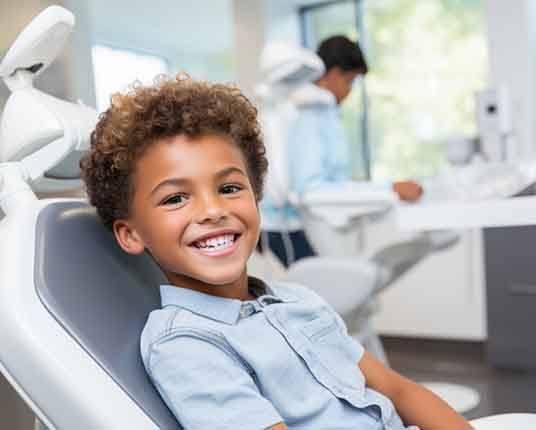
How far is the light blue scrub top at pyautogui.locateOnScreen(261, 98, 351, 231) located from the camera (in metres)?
2.30

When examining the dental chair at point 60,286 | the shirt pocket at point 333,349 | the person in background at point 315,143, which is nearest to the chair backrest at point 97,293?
the dental chair at point 60,286

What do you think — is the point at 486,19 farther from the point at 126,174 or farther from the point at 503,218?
the point at 126,174

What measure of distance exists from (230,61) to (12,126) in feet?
12.6

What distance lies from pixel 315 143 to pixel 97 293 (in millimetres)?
1589

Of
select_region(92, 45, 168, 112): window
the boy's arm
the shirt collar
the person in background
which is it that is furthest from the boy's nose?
the person in background

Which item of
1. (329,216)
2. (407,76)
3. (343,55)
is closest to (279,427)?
(329,216)

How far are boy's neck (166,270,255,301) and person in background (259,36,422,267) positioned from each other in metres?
1.36

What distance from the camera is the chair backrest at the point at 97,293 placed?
773mm

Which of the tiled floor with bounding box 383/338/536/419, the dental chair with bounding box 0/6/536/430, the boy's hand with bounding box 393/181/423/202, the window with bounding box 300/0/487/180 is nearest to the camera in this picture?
the dental chair with bounding box 0/6/536/430

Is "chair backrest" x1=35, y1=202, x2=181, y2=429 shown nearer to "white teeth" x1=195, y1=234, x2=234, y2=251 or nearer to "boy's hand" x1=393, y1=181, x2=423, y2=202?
"white teeth" x1=195, y1=234, x2=234, y2=251

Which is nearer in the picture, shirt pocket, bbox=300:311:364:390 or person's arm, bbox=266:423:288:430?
person's arm, bbox=266:423:288:430

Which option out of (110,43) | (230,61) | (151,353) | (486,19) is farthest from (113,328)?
(230,61)

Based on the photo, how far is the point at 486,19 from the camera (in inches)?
143

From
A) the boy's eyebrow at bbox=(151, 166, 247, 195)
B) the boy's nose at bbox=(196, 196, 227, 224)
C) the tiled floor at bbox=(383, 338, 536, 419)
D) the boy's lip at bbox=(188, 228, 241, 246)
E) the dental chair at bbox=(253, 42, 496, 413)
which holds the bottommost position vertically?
the tiled floor at bbox=(383, 338, 536, 419)
